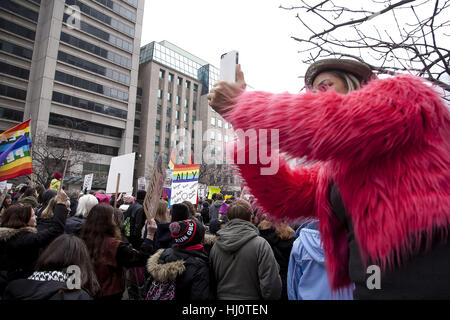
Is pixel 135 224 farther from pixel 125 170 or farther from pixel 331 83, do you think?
pixel 331 83

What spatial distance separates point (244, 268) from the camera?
2.80 m

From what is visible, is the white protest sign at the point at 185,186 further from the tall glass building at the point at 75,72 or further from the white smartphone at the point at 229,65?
the tall glass building at the point at 75,72

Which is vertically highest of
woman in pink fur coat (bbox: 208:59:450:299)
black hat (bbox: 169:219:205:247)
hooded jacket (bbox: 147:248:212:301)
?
woman in pink fur coat (bbox: 208:59:450:299)

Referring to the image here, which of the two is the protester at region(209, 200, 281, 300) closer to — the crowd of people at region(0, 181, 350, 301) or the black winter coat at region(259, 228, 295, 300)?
the crowd of people at region(0, 181, 350, 301)

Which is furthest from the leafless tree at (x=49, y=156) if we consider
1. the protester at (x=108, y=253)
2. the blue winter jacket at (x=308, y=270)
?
the blue winter jacket at (x=308, y=270)

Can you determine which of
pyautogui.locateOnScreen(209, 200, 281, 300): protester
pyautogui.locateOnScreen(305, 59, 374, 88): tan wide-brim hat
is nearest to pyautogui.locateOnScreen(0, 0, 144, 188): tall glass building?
pyautogui.locateOnScreen(209, 200, 281, 300): protester

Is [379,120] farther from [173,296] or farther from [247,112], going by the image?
[173,296]

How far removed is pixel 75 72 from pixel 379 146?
42990mm

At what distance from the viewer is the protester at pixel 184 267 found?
2680 mm

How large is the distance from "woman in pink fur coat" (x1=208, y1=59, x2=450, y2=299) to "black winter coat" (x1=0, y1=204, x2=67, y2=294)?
3443 mm

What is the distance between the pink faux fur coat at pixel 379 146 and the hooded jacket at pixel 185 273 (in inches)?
81.2

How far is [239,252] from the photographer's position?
9.41ft

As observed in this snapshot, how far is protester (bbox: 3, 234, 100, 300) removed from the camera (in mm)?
1768
